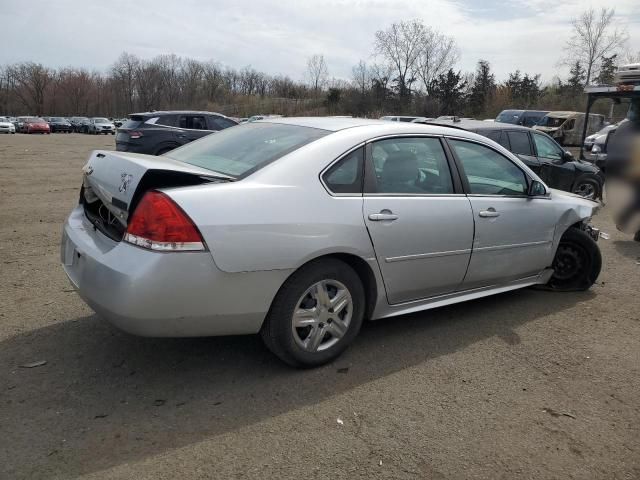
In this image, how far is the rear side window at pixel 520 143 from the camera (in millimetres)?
9148

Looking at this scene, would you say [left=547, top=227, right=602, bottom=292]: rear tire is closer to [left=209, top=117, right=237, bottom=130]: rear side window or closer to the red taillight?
the red taillight

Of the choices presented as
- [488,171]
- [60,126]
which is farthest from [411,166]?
[60,126]

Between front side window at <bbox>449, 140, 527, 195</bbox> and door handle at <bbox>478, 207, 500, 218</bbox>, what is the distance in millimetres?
149

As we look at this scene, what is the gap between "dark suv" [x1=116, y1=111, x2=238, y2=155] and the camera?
12.9m

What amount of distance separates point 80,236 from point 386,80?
58.6m

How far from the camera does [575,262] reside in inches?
197

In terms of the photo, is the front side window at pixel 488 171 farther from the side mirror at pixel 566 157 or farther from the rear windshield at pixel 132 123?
the rear windshield at pixel 132 123

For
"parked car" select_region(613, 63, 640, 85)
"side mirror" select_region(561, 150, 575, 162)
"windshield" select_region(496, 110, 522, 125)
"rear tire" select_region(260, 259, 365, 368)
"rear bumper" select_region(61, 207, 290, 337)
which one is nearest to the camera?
"parked car" select_region(613, 63, 640, 85)

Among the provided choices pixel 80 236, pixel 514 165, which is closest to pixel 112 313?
pixel 80 236

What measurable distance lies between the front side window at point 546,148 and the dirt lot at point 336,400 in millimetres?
5667

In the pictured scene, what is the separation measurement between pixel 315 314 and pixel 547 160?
7807 millimetres

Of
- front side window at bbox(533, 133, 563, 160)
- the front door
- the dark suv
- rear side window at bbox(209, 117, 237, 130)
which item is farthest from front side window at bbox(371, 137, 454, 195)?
rear side window at bbox(209, 117, 237, 130)

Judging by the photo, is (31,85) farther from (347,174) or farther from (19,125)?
(347,174)

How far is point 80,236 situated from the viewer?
131 inches
